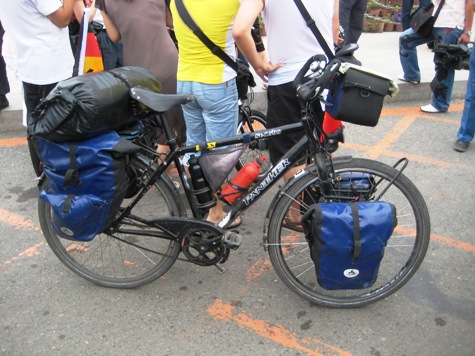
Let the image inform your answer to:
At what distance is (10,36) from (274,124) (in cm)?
215

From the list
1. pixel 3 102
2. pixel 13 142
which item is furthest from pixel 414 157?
pixel 3 102

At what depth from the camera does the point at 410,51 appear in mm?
5836

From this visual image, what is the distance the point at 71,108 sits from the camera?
2.18 metres

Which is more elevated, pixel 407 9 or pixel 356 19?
pixel 407 9

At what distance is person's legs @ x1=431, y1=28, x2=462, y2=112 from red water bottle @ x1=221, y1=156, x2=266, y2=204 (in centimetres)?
357

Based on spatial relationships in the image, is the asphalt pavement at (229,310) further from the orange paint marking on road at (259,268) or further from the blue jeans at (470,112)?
the blue jeans at (470,112)

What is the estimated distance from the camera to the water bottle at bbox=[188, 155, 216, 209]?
2.58 metres

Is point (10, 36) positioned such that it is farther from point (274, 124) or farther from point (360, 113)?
point (360, 113)

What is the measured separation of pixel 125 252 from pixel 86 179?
3.18ft

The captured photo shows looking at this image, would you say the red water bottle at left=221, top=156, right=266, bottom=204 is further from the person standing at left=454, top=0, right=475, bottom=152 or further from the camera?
the camera

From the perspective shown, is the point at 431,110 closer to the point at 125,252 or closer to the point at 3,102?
the point at 125,252

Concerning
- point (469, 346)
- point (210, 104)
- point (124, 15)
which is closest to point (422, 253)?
point (469, 346)

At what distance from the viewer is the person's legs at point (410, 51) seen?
554 centimetres

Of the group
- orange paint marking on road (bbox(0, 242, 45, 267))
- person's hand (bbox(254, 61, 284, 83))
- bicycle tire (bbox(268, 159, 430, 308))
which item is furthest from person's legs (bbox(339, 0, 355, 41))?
orange paint marking on road (bbox(0, 242, 45, 267))
